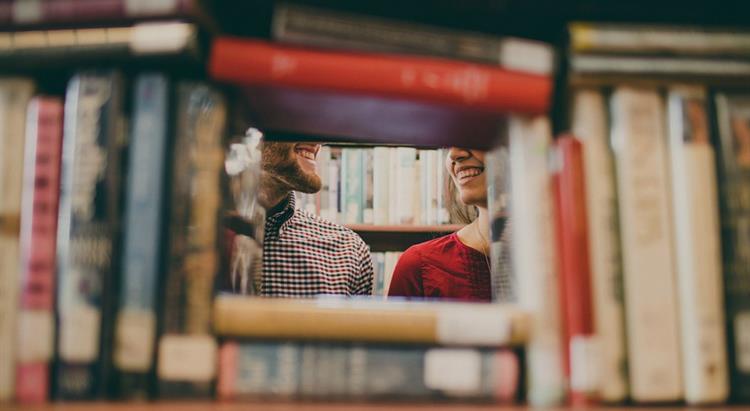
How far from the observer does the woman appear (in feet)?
4.42

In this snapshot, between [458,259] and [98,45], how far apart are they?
117cm

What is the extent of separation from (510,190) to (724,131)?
18 cm

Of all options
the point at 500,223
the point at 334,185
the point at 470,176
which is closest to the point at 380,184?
Result: the point at 334,185

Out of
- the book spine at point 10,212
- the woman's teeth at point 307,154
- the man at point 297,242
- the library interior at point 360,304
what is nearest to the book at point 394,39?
the library interior at point 360,304

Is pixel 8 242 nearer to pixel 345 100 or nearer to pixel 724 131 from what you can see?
pixel 345 100

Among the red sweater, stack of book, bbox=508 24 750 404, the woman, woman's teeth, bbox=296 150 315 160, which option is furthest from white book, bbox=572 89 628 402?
woman's teeth, bbox=296 150 315 160

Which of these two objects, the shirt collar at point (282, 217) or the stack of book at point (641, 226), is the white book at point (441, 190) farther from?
the stack of book at point (641, 226)

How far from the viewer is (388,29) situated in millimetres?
500

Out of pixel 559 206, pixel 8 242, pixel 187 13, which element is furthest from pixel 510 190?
pixel 8 242

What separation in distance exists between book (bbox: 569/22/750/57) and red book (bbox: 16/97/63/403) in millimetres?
449

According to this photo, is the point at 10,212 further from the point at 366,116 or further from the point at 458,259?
the point at 458,259

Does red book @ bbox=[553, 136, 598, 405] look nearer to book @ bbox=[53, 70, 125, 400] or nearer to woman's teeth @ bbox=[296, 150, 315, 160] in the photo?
book @ bbox=[53, 70, 125, 400]

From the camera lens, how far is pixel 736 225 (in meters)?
0.47

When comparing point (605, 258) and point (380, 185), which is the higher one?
point (380, 185)
